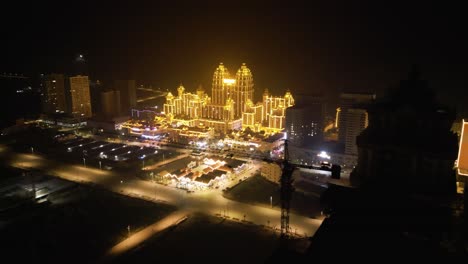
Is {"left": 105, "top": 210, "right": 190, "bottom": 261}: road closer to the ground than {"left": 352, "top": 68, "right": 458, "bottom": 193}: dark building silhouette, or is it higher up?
closer to the ground

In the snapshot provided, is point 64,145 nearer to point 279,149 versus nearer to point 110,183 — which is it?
point 110,183

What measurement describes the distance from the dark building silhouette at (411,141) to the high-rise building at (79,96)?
137 ft

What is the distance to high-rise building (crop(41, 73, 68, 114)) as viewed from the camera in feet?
137

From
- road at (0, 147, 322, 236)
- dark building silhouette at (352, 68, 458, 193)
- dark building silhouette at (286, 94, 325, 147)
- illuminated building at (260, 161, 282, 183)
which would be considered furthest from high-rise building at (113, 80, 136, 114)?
dark building silhouette at (352, 68, 458, 193)

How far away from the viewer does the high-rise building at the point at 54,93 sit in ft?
137

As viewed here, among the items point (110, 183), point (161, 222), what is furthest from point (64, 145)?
point (161, 222)

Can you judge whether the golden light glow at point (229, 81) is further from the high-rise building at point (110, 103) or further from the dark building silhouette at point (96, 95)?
the dark building silhouette at point (96, 95)

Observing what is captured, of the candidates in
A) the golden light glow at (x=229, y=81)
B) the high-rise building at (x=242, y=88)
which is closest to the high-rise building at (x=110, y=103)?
the golden light glow at (x=229, y=81)

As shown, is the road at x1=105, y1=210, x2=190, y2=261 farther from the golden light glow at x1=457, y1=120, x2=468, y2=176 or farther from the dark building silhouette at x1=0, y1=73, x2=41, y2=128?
the dark building silhouette at x1=0, y1=73, x2=41, y2=128

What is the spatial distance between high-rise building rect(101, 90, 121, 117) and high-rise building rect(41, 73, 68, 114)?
4.38 m

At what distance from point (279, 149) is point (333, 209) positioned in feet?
84.6

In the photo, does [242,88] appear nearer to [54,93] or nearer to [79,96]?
[79,96]

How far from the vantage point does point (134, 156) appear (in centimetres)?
2906

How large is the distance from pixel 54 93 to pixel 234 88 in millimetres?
21112
